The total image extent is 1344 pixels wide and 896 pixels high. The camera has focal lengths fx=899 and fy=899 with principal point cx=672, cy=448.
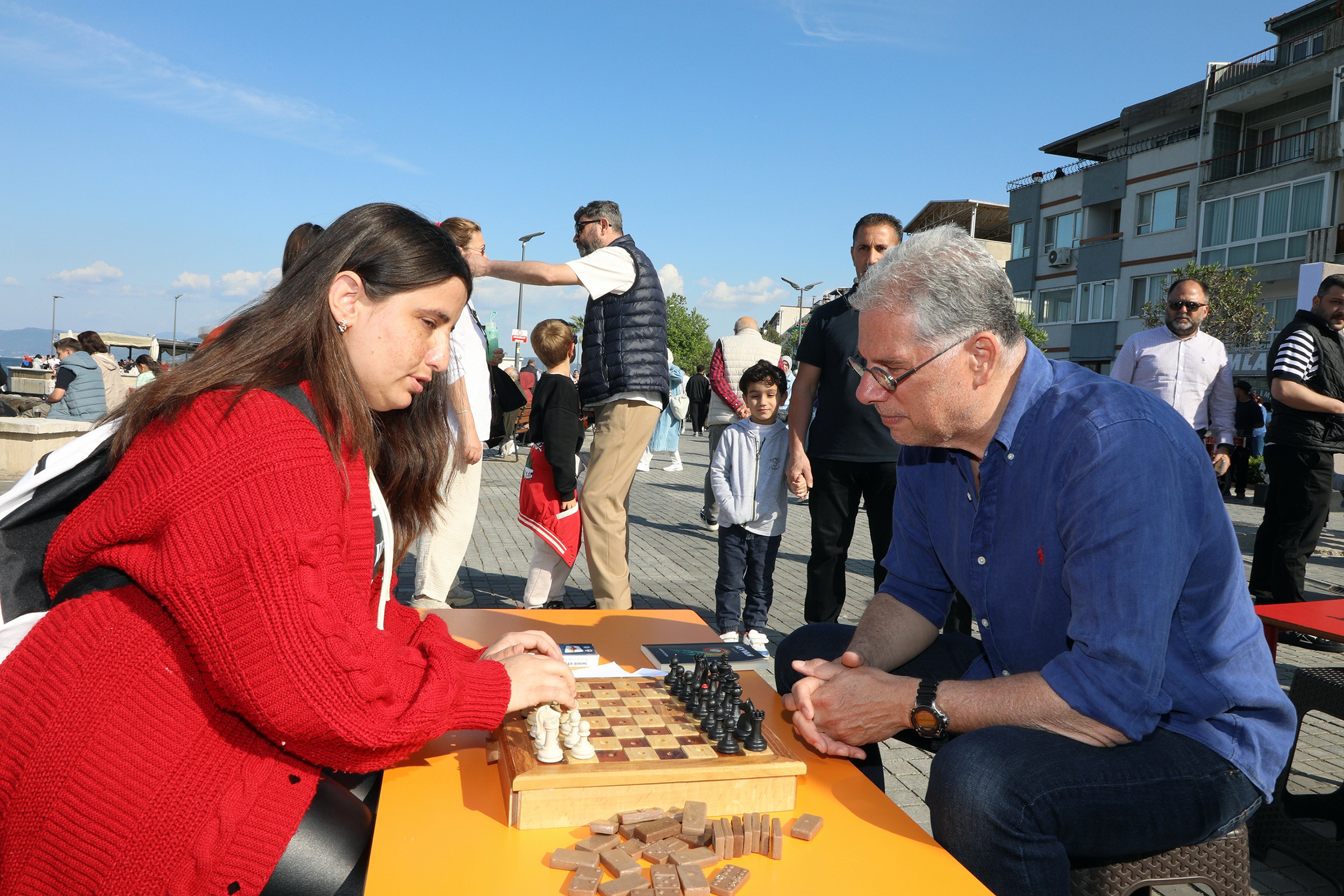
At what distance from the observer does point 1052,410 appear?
1.97 m

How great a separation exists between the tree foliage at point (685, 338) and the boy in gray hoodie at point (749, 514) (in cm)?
5675

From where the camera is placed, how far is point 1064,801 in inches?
65.0

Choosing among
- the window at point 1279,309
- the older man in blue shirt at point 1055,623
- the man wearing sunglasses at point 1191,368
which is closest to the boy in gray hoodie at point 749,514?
the man wearing sunglasses at point 1191,368

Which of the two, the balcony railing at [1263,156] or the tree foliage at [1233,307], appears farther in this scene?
the balcony railing at [1263,156]

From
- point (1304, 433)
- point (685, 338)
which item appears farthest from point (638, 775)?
point (685, 338)

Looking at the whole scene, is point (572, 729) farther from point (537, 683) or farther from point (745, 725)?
Result: point (745, 725)

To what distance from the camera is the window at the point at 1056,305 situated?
36.5 m

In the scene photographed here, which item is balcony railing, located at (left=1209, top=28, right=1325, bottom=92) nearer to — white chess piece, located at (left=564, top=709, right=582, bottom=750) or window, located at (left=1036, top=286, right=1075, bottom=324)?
window, located at (left=1036, top=286, right=1075, bottom=324)

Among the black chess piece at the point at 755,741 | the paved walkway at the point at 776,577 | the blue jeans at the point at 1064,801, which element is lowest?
the paved walkway at the point at 776,577

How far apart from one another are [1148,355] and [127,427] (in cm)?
622

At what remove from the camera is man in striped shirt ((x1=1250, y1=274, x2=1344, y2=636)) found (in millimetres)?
5582

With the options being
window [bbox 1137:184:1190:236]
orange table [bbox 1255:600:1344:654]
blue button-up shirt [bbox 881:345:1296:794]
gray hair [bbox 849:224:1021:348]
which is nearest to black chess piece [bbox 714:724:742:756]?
blue button-up shirt [bbox 881:345:1296:794]

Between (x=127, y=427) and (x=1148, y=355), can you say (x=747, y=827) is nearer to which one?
(x=127, y=427)

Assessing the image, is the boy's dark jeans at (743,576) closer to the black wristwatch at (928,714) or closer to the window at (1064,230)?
the black wristwatch at (928,714)
